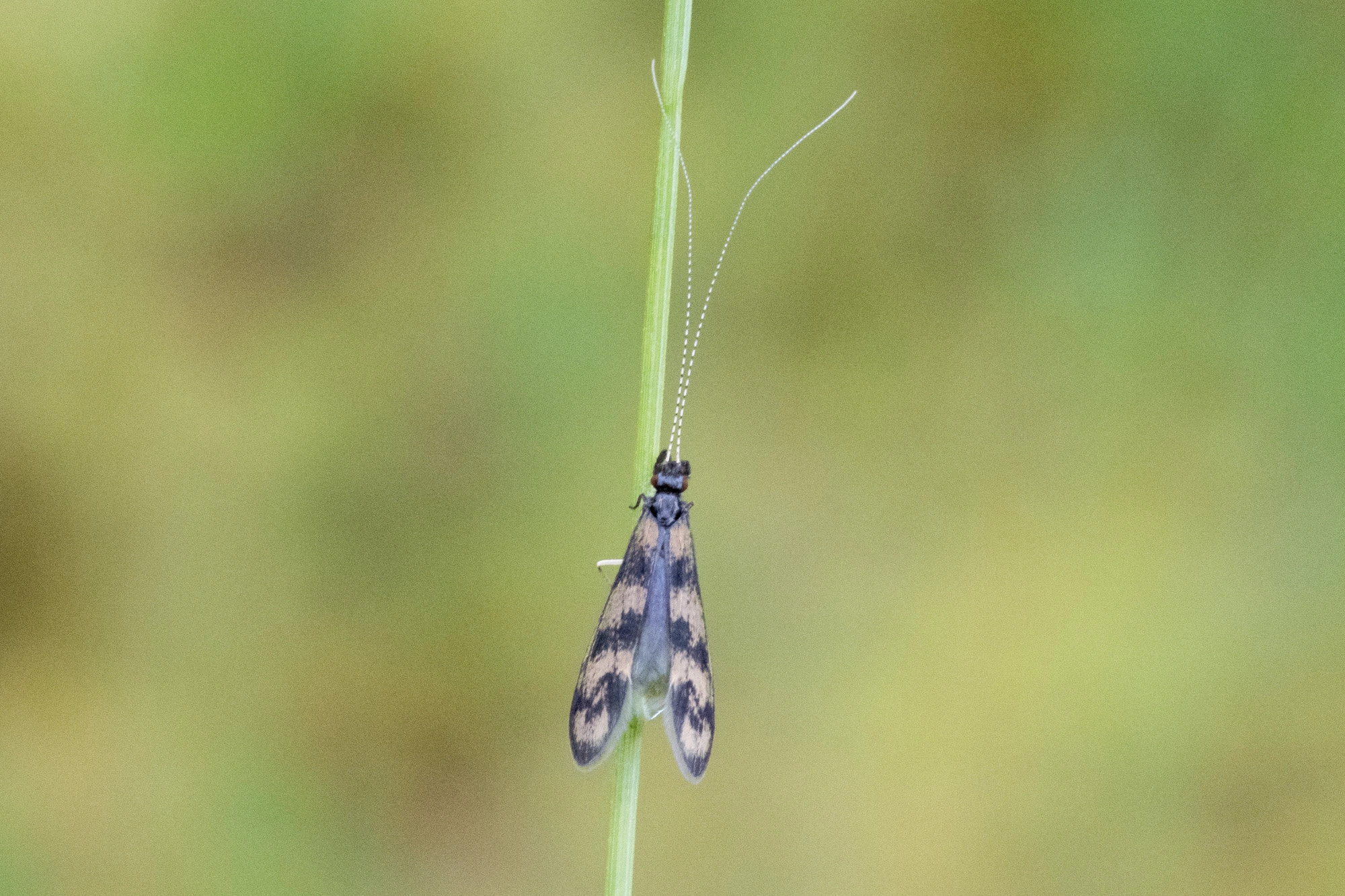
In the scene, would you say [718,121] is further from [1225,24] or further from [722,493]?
[1225,24]

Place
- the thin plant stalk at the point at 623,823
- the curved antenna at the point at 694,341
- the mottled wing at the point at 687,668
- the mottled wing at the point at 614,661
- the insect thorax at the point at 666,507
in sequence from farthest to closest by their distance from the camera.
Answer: the curved antenna at the point at 694,341 < the insect thorax at the point at 666,507 < the mottled wing at the point at 687,668 < the mottled wing at the point at 614,661 < the thin plant stalk at the point at 623,823

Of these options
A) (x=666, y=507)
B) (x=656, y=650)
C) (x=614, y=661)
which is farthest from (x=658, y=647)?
(x=666, y=507)

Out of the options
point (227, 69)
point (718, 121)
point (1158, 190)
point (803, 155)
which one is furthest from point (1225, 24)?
Result: point (227, 69)

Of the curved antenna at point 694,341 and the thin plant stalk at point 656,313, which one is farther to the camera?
the curved antenna at point 694,341

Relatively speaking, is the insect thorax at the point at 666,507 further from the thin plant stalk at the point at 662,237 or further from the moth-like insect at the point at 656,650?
the thin plant stalk at the point at 662,237

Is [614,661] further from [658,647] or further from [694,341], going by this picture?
[694,341]

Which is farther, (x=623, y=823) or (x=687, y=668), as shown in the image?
(x=687, y=668)

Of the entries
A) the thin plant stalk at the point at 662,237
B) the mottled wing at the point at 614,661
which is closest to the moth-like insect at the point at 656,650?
the mottled wing at the point at 614,661
